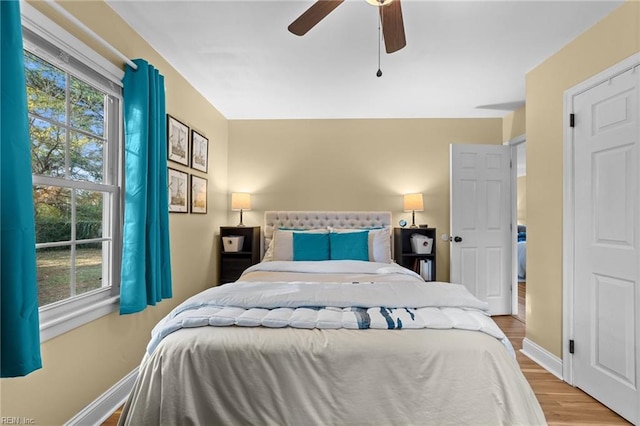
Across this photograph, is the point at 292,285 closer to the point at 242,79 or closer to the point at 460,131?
the point at 242,79

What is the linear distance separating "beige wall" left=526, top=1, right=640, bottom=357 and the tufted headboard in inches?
67.5

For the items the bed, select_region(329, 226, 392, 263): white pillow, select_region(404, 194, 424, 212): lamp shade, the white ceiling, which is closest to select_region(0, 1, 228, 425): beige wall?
the white ceiling

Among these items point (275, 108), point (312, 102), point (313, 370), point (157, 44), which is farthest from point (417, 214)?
point (157, 44)

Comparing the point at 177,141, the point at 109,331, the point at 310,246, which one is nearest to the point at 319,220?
the point at 310,246

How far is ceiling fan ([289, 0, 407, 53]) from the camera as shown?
1.57m

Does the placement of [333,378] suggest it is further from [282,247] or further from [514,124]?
[514,124]

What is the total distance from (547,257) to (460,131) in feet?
7.04

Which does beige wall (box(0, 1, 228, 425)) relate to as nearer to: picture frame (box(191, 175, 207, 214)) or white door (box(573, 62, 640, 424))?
picture frame (box(191, 175, 207, 214))

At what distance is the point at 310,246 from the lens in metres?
3.52

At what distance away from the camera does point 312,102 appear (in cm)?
366

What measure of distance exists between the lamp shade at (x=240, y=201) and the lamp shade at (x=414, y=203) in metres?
2.10

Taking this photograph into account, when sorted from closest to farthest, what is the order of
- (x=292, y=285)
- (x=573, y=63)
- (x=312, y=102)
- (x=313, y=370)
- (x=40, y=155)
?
(x=313, y=370)
(x=40, y=155)
(x=292, y=285)
(x=573, y=63)
(x=312, y=102)

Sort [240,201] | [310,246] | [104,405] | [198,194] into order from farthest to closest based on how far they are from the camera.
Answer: [240,201]
[310,246]
[198,194]
[104,405]

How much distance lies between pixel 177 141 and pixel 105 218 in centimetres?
107
